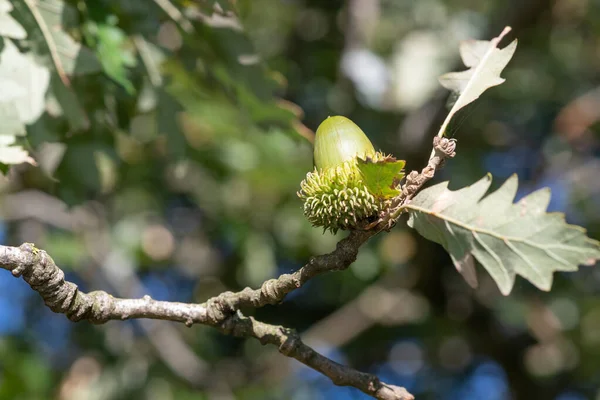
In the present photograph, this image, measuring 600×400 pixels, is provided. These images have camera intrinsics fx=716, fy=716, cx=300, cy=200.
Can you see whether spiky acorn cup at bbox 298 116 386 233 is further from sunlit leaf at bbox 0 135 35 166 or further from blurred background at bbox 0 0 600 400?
blurred background at bbox 0 0 600 400

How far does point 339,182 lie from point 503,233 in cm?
37

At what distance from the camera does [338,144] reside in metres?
1.61

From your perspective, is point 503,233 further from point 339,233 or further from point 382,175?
point 339,233

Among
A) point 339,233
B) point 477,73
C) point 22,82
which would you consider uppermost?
point 477,73

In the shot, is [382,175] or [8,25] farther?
[8,25]

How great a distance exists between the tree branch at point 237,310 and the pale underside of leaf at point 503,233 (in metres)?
0.17

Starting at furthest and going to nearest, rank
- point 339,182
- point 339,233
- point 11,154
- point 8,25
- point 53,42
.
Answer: point 339,233 < point 53,42 < point 8,25 < point 11,154 < point 339,182

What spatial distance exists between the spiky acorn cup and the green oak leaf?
0.02 meters

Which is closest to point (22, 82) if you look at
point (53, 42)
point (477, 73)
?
point (53, 42)

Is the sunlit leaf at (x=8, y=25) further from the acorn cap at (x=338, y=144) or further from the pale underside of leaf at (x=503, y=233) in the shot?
the pale underside of leaf at (x=503, y=233)

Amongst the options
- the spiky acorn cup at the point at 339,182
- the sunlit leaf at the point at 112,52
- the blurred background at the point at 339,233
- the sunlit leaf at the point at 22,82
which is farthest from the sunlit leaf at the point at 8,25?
the blurred background at the point at 339,233

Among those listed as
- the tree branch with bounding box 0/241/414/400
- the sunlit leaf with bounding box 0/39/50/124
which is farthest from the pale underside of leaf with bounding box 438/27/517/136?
the sunlit leaf with bounding box 0/39/50/124

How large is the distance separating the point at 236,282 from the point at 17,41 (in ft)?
13.3

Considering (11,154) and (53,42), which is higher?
(53,42)
